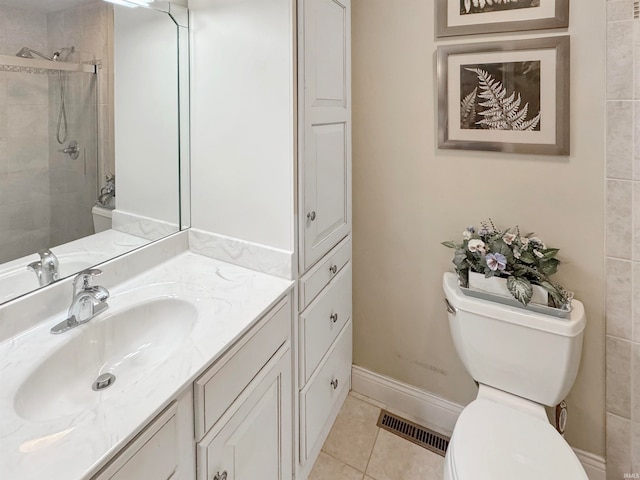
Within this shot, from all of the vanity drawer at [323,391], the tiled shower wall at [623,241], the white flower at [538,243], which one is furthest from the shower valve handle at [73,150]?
the tiled shower wall at [623,241]

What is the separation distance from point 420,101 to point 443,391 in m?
1.28

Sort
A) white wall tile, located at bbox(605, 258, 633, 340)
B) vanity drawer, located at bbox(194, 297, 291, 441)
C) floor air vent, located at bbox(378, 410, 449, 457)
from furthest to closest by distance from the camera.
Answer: floor air vent, located at bbox(378, 410, 449, 457) → white wall tile, located at bbox(605, 258, 633, 340) → vanity drawer, located at bbox(194, 297, 291, 441)

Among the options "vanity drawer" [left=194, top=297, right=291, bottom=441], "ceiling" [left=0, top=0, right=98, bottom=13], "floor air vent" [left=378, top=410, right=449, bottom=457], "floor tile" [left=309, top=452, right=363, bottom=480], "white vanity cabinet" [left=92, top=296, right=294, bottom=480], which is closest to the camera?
"white vanity cabinet" [left=92, top=296, right=294, bottom=480]

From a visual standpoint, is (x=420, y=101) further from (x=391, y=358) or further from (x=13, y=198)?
(x=13, y=198)

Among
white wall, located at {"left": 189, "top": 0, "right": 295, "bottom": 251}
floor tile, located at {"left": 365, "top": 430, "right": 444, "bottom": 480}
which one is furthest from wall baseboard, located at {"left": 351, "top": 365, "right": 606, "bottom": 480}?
white wall, located at {"left": 189, "top": 0, "right": 295, "bottom": 251}

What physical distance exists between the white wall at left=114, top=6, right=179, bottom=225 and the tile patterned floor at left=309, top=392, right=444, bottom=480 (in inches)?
46.1

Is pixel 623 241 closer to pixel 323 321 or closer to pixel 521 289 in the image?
pixel 521 289

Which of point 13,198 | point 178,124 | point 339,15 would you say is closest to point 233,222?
point 178,124

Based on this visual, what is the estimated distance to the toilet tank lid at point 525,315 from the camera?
47.4 inches

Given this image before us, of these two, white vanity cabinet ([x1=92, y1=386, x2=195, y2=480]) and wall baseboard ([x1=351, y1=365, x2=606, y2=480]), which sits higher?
white vanity cabinet ([x1=92, y1=386, x2=195, y2=480])

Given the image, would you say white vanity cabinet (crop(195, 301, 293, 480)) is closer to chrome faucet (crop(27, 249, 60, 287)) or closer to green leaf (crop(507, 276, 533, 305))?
chrome faucet (crop(27, 249, 60, 287))

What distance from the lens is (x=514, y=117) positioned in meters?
1.36

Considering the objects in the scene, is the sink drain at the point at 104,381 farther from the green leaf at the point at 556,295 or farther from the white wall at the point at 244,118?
the green leaf at the point at 556,295

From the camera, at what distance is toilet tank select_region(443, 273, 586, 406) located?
3.99 feet
